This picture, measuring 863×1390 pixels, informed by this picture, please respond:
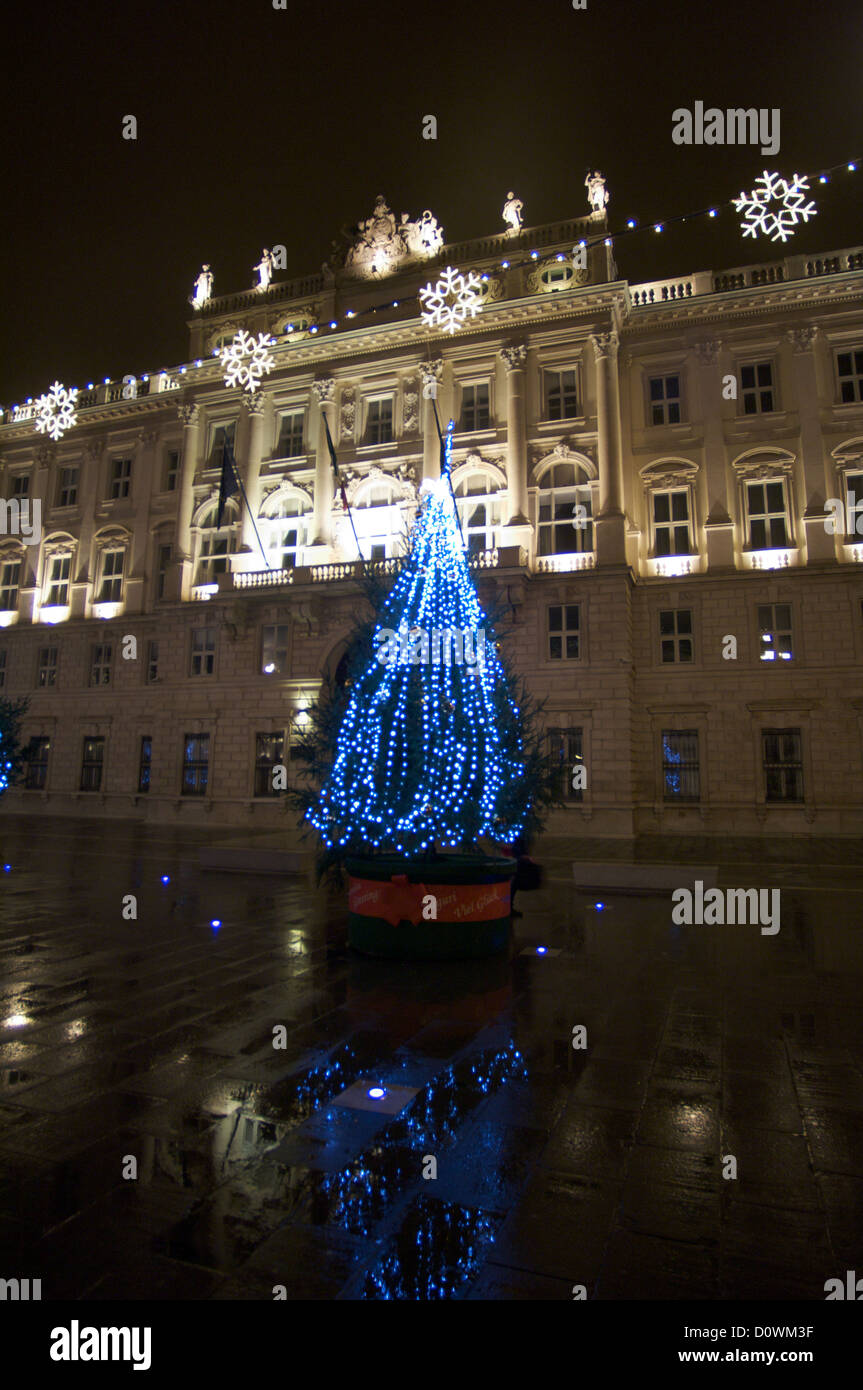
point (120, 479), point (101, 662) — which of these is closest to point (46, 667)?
point (101, 662)

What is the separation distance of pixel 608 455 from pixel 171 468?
20.0 metres

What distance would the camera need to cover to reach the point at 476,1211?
10.3 feet

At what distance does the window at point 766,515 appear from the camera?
24.0 m

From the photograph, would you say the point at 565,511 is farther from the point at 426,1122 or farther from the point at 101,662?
the point at 426,1122

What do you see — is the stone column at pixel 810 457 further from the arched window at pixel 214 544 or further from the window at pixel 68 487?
the window at pixel 68 487

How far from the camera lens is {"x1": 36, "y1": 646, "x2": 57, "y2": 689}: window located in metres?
33.0

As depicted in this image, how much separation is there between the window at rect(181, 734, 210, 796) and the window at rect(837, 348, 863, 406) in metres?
26.0

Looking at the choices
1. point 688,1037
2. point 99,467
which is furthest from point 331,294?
point 688,1037

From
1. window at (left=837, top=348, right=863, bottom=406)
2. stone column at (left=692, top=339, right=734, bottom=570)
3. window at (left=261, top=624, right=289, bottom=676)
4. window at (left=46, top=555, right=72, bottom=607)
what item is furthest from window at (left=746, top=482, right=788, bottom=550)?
window at (left=46, top=555, right=72, bottom=607)

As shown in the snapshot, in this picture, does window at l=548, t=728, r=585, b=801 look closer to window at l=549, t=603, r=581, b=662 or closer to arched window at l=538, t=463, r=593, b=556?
window at l=549, t=603, r=581, b=662

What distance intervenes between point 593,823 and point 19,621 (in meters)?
28.6

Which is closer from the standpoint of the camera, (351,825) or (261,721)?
(351,825)

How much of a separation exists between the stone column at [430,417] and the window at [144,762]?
16.0m
